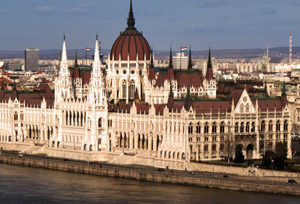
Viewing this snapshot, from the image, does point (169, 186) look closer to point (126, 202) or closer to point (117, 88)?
point (126, 202)

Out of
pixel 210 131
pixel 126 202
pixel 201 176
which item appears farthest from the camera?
pixel 210 131

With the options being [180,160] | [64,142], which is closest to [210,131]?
[180,160]

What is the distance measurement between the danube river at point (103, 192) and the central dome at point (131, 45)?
28281 millimetres

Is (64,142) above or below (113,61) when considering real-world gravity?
below

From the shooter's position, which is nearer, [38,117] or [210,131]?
[210,131]

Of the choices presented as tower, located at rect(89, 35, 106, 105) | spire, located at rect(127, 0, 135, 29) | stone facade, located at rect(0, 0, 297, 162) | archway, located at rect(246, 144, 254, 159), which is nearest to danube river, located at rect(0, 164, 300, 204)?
stone facade, located at rect(0, 0, 297, 162)

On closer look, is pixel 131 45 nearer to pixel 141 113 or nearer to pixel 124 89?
pixel 124 89

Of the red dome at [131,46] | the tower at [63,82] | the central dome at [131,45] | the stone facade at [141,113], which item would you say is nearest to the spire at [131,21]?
the central dome at [131,45]

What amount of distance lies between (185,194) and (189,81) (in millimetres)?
31050

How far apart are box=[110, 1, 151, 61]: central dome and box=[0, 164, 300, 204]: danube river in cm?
2828

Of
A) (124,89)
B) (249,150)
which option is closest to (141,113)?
(249,150)

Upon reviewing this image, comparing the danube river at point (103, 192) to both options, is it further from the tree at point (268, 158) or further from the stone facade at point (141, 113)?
the stone facade at point (141, 113)

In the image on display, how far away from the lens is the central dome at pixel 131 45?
162125mm

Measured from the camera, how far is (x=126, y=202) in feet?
390
